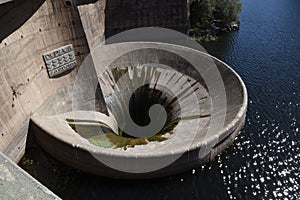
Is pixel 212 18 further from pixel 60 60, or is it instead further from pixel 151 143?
pixel 151 143

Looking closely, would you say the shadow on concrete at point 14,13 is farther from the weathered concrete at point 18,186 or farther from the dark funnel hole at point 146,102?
the weathered concrete at point 18,186

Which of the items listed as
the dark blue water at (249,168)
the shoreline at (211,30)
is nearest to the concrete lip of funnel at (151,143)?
the dark blue water at (249,168)

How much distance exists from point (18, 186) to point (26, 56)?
17710mm

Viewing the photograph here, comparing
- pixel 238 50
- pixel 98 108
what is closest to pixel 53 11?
pixel 98 108

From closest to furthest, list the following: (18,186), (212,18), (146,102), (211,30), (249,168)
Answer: (18,186) → (249,168) → (146,102) → (211,30) → (212,18)

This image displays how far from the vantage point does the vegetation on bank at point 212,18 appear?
156ft

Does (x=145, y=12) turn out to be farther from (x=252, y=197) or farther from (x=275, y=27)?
(x=252, y=197)

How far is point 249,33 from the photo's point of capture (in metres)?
48.4

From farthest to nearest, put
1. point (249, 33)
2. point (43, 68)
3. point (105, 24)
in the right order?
point (249, 33)
point (105, 24)
point (43, 68)

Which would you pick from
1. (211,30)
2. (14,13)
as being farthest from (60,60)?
(211,30)

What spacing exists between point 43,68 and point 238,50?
2986 cm

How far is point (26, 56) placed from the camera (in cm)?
2122

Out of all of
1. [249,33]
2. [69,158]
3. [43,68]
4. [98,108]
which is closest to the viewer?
[69,158]

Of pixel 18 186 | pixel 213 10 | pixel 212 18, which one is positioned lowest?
pixel 212 18
